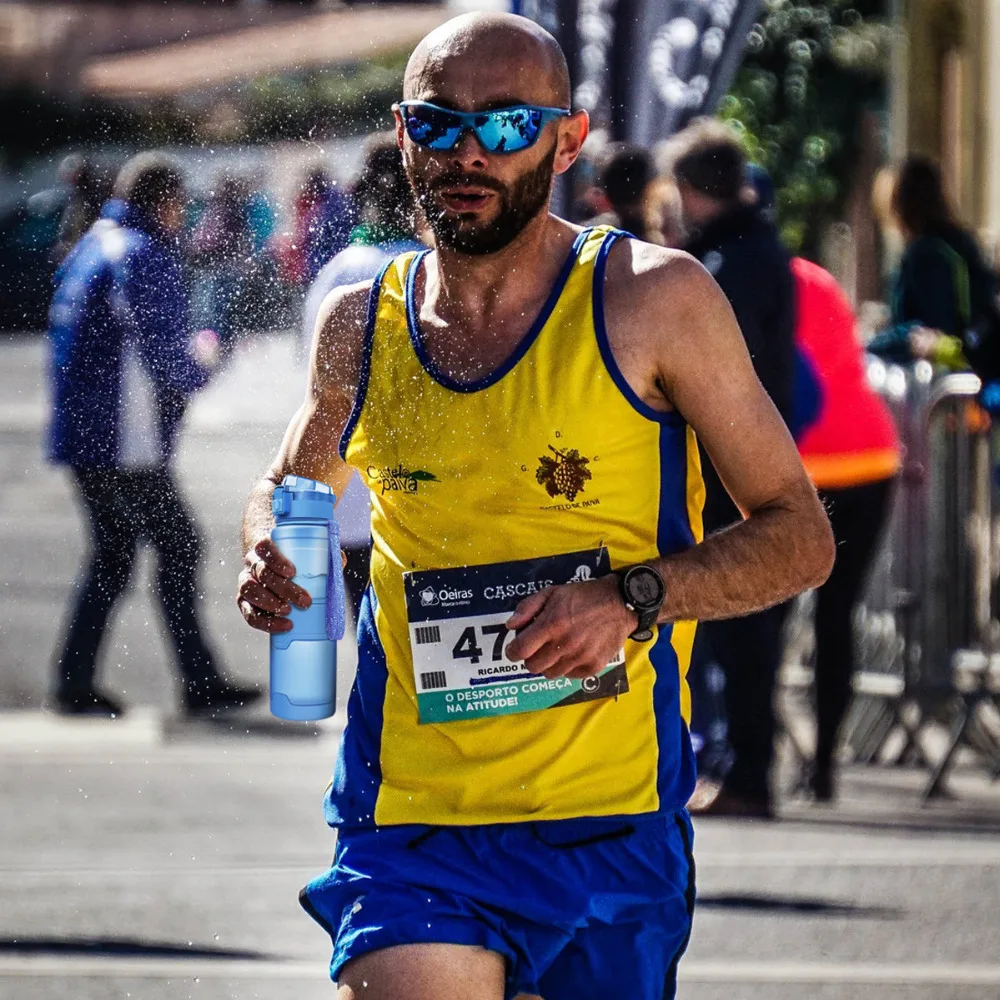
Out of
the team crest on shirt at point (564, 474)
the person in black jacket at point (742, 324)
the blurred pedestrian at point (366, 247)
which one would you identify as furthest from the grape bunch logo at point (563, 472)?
the person in black jacket at point (742, 324)

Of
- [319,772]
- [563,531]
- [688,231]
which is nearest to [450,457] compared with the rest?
[563,531]

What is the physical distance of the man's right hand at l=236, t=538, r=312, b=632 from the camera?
350 centimetres

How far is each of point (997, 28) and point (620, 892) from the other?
1586 centimetres

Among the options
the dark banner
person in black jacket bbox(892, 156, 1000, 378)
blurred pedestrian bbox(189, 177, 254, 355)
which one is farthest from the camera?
person in black jacket bbox(892, 156, 1000, 378)

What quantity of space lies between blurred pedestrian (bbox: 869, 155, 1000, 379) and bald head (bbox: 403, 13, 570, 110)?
19.6 feet

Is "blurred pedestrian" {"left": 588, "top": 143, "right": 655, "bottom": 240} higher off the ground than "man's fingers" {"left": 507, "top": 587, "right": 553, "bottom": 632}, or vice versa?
"man's fingers" {"left": 507, "top": 587, "right": 553, "bottom": 632}

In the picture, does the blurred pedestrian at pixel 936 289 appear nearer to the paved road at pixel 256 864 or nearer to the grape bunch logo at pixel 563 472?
the paved road at pixel 256 864

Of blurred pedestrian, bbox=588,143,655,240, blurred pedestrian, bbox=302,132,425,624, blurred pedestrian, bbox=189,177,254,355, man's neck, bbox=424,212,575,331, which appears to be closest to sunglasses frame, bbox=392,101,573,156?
man's neck, bbox=424,212,575,331

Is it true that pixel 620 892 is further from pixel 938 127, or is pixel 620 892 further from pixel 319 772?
pixel 938 127

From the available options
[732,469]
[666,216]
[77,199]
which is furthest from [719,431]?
[666,216]

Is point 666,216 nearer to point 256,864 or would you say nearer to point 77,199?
point 77,199

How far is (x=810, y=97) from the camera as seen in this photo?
25.3 metres

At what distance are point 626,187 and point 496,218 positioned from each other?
471 cm

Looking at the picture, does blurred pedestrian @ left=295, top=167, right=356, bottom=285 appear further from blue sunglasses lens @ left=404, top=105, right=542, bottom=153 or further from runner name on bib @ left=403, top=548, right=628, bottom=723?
runner name on bib @ left=403, top=548, right=628, bottom=723
